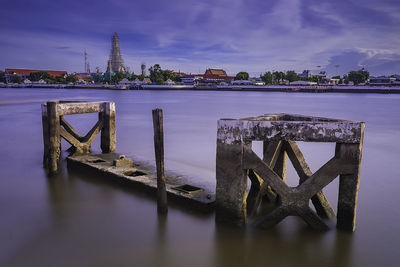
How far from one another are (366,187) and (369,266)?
4687mm

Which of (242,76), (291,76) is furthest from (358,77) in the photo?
(242,76)

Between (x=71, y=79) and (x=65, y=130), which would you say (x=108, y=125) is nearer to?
(x=65, y=130)

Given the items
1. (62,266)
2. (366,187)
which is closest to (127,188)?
(62,266)

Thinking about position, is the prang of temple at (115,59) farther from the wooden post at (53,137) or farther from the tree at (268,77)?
the wooden post at (53,137)

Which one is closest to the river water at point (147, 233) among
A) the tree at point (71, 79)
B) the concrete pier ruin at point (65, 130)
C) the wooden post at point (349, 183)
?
the wooden post at point (349, 183)

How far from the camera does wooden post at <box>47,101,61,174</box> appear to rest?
35.4ft

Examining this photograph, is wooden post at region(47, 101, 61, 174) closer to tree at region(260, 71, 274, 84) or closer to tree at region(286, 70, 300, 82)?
tree at region(260, 71, 274, 84)

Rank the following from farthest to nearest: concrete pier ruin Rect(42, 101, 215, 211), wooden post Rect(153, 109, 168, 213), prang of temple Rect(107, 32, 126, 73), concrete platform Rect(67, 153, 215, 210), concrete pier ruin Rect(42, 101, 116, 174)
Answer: prang of temple Rect(107, 32, 126, 73) < concrete pier ruin Rect(42, 101, 116, 174) < concrete pier ruin Rect(42, 101, 215, 211) < concrete platform Rect(67, 153, 215, 210) < wooden post Rect(153, 109, 168, 213)

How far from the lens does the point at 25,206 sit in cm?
845

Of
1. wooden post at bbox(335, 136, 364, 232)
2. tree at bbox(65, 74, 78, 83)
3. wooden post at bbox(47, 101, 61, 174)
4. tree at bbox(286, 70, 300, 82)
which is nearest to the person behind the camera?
wooden post at bbox(335, 136, 364, 232)

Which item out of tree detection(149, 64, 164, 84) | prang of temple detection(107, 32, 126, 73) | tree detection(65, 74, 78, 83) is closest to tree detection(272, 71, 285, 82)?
tree detection(149, 64, 164, 84)

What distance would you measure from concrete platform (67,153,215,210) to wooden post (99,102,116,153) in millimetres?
744

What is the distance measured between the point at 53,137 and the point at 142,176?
3670 millimetres

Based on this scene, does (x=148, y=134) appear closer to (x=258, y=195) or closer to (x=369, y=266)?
(x=258, y=195)
